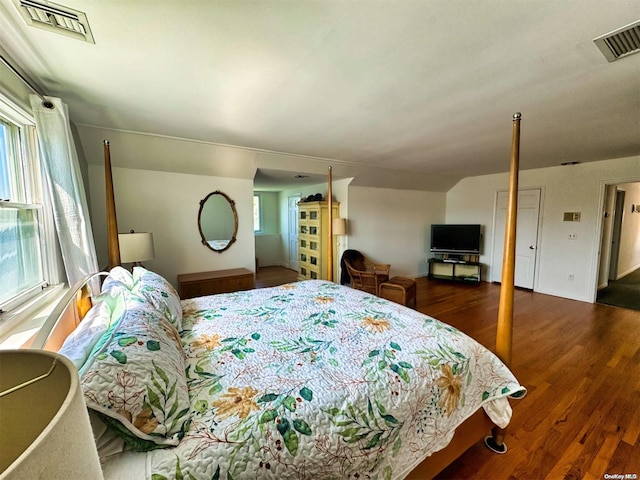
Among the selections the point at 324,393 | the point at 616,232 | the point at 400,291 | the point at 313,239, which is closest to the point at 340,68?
the point at 324,393

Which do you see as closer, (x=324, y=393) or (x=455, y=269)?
(x=324, y=393)

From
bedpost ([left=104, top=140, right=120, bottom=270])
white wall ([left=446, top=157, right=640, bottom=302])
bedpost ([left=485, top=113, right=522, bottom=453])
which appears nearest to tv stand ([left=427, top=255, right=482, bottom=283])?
white wall ([left=446, top=157, right=640, bottom=302])

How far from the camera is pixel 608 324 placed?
3.44 metres

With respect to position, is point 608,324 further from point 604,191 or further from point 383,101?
point 383,101

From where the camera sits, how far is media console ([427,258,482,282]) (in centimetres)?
552

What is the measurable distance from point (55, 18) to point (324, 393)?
212 centimetres

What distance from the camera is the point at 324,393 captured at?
1083 millimetres

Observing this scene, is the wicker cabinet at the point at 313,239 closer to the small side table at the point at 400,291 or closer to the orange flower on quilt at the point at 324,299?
the small side table at the point at 400,291

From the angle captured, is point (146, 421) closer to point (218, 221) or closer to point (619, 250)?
point (218, 221)

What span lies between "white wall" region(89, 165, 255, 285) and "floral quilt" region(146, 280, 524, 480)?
2.13 metres

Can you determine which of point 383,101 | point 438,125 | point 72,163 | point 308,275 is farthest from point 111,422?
point 308,275

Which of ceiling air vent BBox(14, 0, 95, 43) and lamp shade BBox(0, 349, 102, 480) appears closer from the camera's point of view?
lamp shade BBox(0, 349, 102, 480)

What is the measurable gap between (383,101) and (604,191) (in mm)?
4451

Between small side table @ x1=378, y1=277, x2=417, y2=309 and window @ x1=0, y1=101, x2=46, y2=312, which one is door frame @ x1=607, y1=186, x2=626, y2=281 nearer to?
small side table @ x1=378, y1=277, x2=417, y2=309
